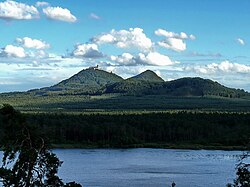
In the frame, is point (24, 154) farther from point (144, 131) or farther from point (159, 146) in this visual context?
point (144, 131)

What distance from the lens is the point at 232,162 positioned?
70.2 metres

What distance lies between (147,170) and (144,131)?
1952 inches

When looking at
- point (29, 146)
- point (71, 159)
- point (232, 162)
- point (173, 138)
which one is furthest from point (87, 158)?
point (29, 146)

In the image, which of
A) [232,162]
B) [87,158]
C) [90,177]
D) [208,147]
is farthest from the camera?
[208,147]

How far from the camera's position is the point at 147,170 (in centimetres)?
6138

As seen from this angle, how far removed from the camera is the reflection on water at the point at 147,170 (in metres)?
50.9

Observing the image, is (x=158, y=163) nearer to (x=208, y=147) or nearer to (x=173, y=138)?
(x=208, y=147)

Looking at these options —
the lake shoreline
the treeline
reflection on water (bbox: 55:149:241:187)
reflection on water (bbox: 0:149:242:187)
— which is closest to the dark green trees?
reflection on water (bbox: 0:149:242:187)

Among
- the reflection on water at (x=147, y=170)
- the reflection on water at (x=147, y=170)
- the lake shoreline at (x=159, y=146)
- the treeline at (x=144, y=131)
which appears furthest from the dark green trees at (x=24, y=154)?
the treeline at (x=144, y=131)

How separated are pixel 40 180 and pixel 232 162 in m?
58.3

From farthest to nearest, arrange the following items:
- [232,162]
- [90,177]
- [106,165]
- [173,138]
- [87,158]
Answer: [173,138]
[87,158]
[232,162]
[106,165]
[90,177]

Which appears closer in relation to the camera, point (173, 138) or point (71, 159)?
point (71, 159)

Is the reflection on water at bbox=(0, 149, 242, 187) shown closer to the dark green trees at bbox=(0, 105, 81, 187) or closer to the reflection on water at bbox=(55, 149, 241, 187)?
the reflection on water at bbox=(55, 149, 241, 187)

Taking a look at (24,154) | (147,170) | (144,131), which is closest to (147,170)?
(147,170)
